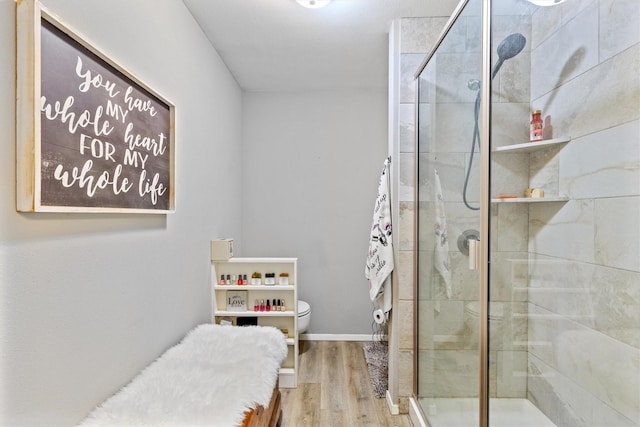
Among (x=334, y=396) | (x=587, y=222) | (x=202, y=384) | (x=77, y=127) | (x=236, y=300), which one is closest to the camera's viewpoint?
(x=77, y=127)

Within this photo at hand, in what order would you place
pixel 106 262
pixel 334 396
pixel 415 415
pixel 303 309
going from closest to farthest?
pixel 106 262 < pixel 415 415 < pixel 334 396 < pixel 303 309

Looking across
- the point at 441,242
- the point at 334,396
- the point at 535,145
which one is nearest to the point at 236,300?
the point at 334,396

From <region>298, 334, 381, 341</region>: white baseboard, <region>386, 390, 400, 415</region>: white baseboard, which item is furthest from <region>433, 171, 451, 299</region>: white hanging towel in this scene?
<region>298, 334, 381, 341</region>: white baseboard

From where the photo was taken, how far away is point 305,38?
7.56ft

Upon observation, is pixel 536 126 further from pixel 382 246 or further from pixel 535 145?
pixel 382 246

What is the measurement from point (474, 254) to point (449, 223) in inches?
11.9

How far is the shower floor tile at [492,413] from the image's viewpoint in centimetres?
149

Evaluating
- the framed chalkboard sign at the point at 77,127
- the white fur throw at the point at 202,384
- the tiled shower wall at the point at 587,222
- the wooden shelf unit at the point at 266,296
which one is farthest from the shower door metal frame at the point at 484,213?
the framed chalkboard sign at the point at 77,127

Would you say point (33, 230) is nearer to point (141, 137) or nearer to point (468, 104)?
point (141, 137)

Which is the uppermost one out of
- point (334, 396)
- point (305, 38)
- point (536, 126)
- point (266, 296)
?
point (305, 38)

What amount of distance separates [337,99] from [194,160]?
1.74m

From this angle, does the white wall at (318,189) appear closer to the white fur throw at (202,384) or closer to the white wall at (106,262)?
the white wall at (106,262)

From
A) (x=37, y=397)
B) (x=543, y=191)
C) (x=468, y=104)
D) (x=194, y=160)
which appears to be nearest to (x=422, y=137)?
(x=468, y=104)

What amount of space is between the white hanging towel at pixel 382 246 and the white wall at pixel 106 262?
1.16 meters
